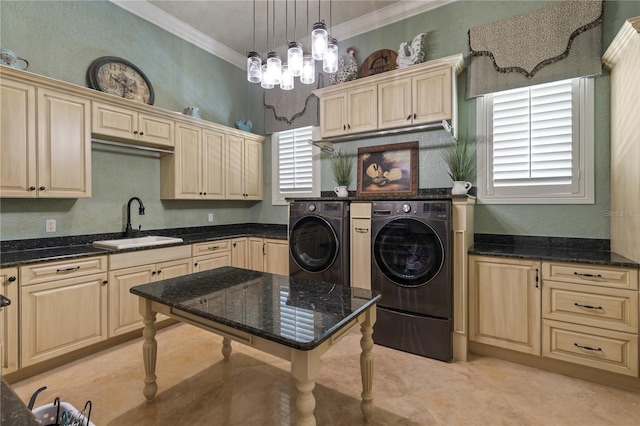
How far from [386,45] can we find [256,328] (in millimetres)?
3444

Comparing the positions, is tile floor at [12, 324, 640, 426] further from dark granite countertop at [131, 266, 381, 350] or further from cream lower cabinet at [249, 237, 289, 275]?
cream lower cabinet at [249, 237, 289, 275]

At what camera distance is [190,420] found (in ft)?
5.96

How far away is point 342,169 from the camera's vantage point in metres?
3.69

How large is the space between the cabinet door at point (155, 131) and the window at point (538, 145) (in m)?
3.22

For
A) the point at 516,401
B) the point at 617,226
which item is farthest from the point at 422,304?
the point at 617,226

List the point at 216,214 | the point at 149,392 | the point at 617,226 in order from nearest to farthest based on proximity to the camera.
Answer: the point at 149,392
the point at 617,226
the point at 216,214

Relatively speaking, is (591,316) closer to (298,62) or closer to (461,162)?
(461,162)

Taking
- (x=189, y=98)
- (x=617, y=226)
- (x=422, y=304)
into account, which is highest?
(x=189, y=98)

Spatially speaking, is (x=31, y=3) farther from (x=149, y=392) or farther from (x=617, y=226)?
(x=617, y=226)

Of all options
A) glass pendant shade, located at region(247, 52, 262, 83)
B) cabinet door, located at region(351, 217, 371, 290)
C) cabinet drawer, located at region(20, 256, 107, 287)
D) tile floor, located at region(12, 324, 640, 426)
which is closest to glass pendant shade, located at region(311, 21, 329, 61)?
glass pendant shade, located at region(247, 52, 262, 83)

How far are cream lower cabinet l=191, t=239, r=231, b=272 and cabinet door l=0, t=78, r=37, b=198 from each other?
1.44 m

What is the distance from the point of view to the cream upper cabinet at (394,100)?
283cm

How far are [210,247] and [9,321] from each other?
168 centimetres

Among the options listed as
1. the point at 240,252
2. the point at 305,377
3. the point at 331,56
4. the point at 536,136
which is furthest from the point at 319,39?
the point at 240,252
